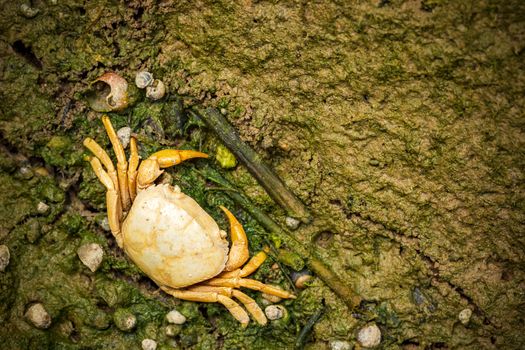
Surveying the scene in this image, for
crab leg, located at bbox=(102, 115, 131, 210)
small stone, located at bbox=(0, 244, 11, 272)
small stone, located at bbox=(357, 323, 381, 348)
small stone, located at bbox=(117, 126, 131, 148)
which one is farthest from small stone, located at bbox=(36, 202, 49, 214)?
small stone, located at bbox=(357, 323, 381, 348)

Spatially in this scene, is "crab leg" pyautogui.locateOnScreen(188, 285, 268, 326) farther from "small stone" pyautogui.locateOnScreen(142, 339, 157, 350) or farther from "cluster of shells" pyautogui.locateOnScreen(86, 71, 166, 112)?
"cluster of shells" pyautogui.locateOnScreen(86, 71, 166, 112)

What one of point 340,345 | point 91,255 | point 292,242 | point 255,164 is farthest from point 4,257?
point 340,345

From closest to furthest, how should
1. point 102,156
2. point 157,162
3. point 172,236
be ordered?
1. point 172,236
2. point 157,162
3. point 102,156

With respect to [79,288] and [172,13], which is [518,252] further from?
[79,288]

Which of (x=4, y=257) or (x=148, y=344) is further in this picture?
(x=148, y=344)

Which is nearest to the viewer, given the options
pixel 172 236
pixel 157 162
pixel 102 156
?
pixel 172 236

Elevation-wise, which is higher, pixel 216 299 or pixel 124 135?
pixel 124 135

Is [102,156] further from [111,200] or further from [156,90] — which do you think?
[156,90]

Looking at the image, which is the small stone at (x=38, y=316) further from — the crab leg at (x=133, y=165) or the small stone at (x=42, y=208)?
the crab leg at (x=133, y=165)

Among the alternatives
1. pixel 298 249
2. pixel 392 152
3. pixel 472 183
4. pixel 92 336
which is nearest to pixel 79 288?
pixel 92 336
